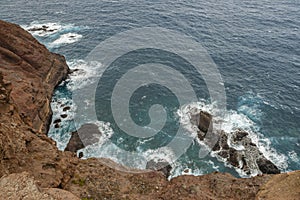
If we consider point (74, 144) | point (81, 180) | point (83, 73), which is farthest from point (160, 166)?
point (83, 73)

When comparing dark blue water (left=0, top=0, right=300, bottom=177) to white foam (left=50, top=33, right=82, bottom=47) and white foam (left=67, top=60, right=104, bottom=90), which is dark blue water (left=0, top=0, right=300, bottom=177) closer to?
white foam (left=50, top=33, right=82, bottom=47)

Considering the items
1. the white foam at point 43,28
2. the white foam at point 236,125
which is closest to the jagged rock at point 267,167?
the white foam at point 236,125

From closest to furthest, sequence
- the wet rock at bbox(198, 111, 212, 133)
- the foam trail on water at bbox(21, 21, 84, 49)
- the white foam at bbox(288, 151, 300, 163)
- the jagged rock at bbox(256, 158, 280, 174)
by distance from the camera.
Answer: the jagged rock at bbox(256, 158, 280, 174) → the white foam at bbox(288, 151, 300, 163) → the wet rock at bbox(198, 111, 212, 133) → the foam trail on water at bbox(21, 21, 84, 49)

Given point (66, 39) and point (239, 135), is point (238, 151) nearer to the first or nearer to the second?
point (239, 135)

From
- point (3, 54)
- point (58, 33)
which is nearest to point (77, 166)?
point (3, 54)

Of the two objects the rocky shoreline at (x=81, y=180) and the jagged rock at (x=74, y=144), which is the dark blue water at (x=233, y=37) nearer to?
the jagged rock at (x=74, y=144)

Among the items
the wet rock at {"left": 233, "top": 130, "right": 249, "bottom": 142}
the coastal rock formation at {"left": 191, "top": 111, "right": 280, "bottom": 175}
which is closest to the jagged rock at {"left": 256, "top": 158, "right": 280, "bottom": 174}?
the coastal rock formation at {"left": 191, "top": 111, "right": 280, "bottom": 175}

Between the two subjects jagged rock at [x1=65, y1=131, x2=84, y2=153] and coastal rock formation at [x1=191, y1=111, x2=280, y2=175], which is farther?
jagged rock at [x1=65, y1=131, x2=84, y2=153]
